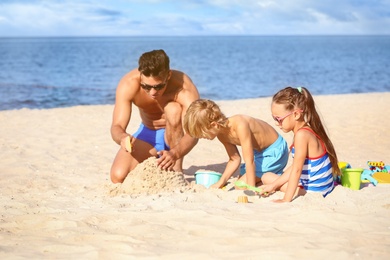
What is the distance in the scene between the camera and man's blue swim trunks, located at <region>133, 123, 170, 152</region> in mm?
5309

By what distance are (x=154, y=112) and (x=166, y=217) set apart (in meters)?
1.92

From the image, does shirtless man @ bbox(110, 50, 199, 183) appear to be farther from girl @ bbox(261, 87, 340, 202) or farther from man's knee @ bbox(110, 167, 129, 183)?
girl @ bbox(261, 87, 340, 202)

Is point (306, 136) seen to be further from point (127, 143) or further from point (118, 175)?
point (118, 175)

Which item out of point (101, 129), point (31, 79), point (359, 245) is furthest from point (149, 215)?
point (31, 79)

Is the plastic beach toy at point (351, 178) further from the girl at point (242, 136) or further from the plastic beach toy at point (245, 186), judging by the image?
the plastic beach toy at point (245, 186)

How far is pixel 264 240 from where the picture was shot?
304 cm

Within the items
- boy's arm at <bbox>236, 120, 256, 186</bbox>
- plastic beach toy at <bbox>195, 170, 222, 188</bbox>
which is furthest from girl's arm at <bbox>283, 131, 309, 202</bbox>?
plastic beach toy at <bbox>195, 170, 222, 188</bbox>

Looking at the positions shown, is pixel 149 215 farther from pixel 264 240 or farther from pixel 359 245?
pixel 359 245

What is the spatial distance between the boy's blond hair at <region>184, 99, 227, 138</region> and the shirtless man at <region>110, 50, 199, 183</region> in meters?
0.47

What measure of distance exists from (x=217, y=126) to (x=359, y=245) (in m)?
1.77

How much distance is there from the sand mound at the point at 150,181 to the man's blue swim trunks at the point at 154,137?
0.63 m

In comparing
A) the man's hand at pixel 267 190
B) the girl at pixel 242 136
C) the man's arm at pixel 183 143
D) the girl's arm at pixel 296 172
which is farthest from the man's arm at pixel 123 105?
the girl's arm at pixel 296 172

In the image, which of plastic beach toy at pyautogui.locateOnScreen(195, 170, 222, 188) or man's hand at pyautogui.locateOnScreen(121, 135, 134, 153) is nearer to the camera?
man's hand at pyautogui.locateOnScreen(121, 135, 134, 153)

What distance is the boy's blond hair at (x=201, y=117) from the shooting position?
4254mm
